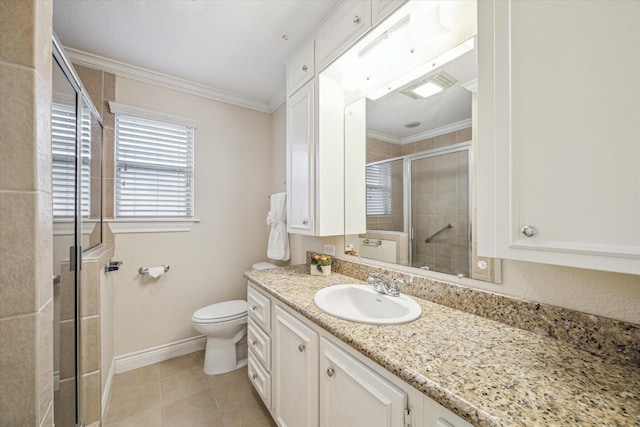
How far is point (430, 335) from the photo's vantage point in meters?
0.87

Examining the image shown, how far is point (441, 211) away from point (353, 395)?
89 cm

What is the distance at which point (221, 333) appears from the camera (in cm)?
201

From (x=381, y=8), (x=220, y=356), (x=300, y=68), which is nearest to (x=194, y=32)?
(x=300, y=68)

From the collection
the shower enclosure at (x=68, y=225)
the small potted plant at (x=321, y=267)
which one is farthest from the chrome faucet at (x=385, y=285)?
the shower enclosure at (x=68, y=225)

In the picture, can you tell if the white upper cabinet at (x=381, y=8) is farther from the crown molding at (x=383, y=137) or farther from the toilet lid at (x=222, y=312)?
the toilet lid at (x=222, y=312)

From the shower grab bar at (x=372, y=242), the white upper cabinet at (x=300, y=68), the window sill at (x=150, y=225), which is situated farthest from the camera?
the window sill at (x=150, y=225)

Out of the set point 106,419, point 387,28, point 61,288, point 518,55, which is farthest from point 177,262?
point 518,55

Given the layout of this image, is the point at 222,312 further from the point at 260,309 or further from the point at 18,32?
the point at 18,32

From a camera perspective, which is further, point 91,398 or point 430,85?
point 91,398

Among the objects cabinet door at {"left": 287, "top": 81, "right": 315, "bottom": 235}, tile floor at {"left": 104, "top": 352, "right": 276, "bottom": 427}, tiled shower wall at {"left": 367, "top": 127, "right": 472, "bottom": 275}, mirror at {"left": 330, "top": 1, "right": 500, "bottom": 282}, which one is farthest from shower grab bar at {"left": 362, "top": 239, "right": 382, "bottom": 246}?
tile floor at {"left": 104, "top": 352, "right": 276, "bottom": 427}

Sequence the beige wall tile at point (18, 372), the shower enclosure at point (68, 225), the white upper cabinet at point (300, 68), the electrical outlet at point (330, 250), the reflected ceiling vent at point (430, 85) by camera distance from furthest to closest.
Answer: the electrical outlet at point (330, 250)
the white upper cabinet at point (300, 68)
the reflected ceiling vent at point (430, 85)
the shower enclosure at point (68, 225)
the beige wall tile at point (18, 372)

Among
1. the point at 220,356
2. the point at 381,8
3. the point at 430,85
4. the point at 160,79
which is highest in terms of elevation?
the point at 160,79

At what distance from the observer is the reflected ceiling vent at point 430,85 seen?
1226 mm

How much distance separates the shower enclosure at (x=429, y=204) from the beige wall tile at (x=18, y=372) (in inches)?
54.5
